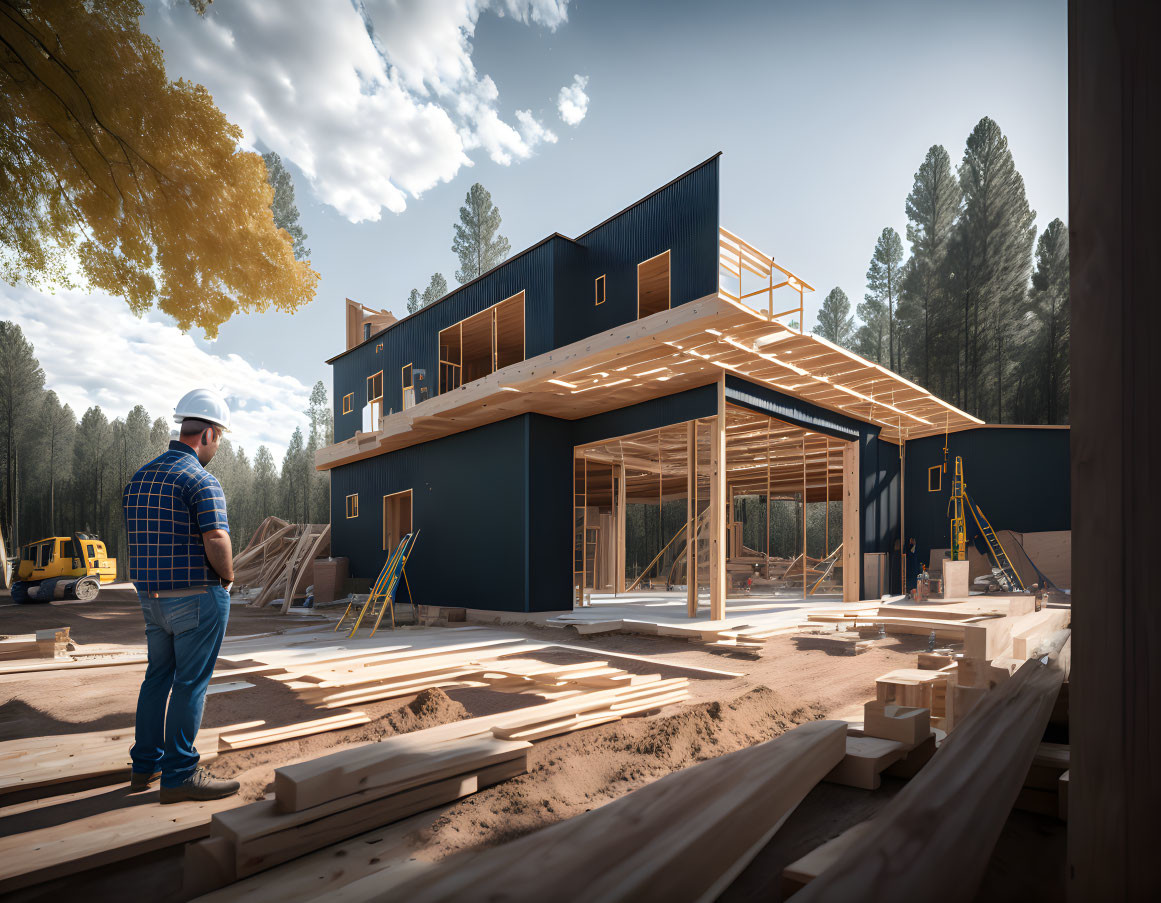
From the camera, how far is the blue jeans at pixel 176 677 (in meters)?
3.12

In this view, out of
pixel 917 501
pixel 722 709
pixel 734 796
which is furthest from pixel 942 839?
pixel 917 501

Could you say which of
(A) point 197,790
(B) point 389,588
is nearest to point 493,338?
(B) point 389,588

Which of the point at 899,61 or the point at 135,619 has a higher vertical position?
the point at 899,61

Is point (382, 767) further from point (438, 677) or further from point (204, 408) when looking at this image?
point (438, 677)

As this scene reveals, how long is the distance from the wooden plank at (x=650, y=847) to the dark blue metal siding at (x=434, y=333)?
10683mm

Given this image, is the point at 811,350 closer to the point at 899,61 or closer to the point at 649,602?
the point at 899,61

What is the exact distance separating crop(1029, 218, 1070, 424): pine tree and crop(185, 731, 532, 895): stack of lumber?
1237 inches

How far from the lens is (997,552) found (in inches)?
684

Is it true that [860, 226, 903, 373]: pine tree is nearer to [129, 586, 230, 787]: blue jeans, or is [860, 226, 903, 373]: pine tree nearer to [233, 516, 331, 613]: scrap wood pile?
[233, 516, 331, 613]: scrap wood pile

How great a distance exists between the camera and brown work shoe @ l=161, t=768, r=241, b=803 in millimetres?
3082

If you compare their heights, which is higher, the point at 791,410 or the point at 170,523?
the point at 791,410

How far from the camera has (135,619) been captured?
14.0m

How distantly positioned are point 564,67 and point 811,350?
609 centimetres

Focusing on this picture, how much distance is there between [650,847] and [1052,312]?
35020mm
